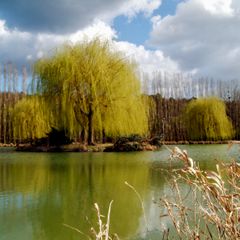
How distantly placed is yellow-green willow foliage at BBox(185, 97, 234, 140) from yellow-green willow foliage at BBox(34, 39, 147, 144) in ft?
41.6

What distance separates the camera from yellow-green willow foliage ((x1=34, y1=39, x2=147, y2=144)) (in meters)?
20.8

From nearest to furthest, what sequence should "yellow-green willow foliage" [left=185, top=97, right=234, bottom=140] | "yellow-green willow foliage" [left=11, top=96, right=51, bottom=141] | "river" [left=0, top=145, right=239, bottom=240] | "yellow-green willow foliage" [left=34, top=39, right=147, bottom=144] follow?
"river" [left=0, top=145, right=239, bottom=240], "yellow-green willow foliage" [left=34, top=39, right=147, bottom=144], "yellow-green willow foliage" [left=11, top=96, right=51, bottom=141], "yellow-green willow foliage" [left=185, top=97, right=234, bottom=140]

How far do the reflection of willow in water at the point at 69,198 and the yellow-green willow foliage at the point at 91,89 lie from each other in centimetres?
977

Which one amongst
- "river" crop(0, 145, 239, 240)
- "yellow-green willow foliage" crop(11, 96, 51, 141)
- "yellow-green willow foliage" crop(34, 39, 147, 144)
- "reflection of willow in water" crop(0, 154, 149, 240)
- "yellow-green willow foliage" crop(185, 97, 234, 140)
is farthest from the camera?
"yellow-green willow foliage" crop(185, 97, 234, 140)

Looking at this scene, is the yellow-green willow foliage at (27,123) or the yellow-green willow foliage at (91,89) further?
the yellow-green willow foliage at (27,123)

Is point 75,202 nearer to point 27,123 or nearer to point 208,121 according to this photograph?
point 27,123

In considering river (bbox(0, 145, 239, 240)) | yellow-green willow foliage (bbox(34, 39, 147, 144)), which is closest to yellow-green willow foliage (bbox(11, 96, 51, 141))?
yellow-green willow foliage (bbox(34, 39, 147, 144))

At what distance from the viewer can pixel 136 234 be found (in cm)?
444

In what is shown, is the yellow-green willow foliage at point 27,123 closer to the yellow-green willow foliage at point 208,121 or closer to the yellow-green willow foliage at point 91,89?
the yellow-green willow foliage at point 91,89

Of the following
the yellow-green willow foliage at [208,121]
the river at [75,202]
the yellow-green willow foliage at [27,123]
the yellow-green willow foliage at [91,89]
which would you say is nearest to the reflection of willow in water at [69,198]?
the river at [75,202]

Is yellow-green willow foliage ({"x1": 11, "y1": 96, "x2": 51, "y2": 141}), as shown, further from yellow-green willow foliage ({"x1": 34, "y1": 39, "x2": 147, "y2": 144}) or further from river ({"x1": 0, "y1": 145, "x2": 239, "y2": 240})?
river ({"x1": 0, "y1": 145, "x2": 239, "y2": 240})

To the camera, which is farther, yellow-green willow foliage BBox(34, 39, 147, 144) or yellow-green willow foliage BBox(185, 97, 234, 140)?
yellow-green willow foliage BBox(185, 97, 234, 140)

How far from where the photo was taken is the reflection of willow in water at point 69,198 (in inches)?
193

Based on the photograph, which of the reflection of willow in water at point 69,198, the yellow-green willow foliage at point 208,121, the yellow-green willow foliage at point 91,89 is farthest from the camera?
the yellow-green willow foliage at point 208,121
